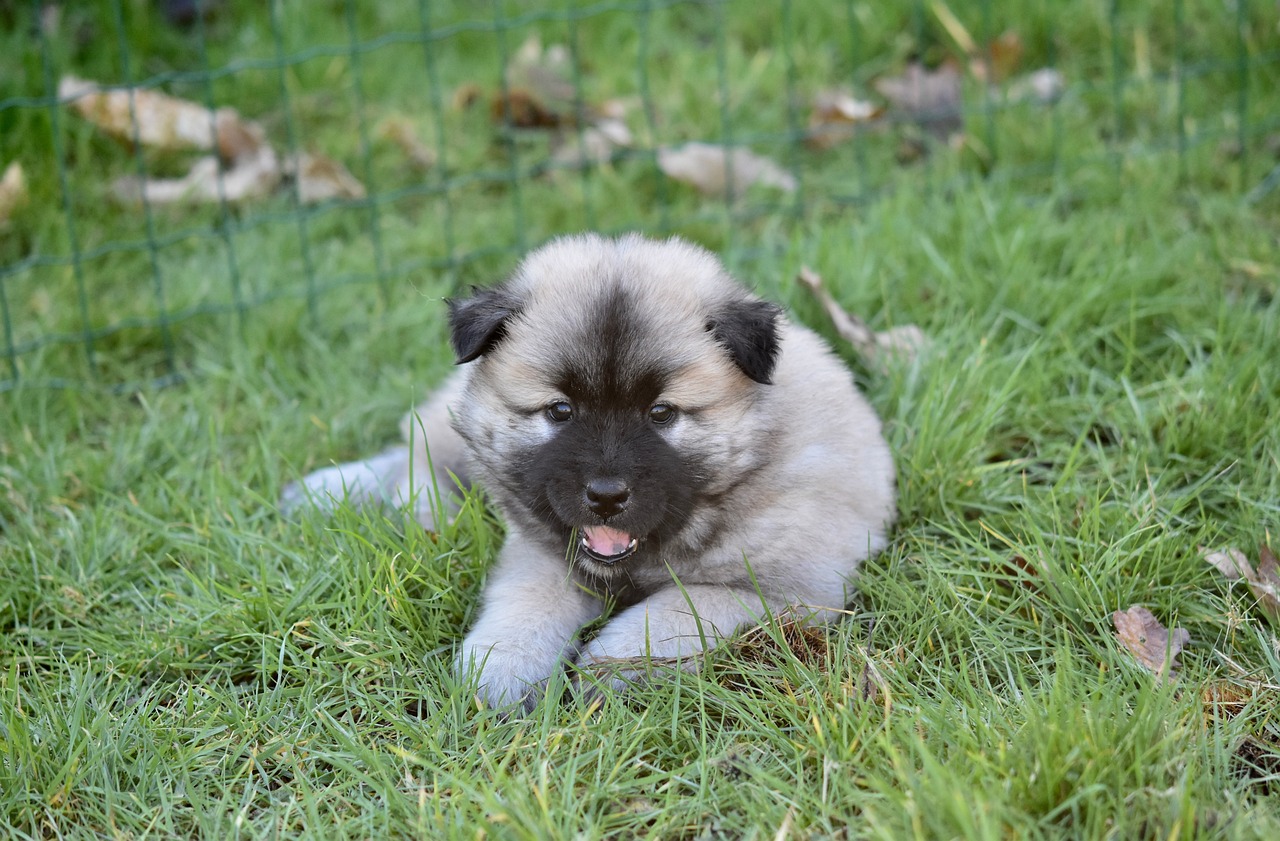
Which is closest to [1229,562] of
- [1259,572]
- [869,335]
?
[1259,572]

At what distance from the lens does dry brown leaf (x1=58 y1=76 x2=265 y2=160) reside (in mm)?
4938

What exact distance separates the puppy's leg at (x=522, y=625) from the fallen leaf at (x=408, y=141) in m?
2.73

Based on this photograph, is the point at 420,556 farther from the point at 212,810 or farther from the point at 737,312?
the point at 737,312

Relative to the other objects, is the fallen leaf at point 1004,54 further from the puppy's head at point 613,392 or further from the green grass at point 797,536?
the puppy's head at point 613,392

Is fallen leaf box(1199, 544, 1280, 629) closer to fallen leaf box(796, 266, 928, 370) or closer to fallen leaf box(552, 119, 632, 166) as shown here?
fallen leaf box(796, 266, 928, 370)

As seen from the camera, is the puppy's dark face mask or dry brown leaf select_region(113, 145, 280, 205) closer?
the puppy's dark face mask

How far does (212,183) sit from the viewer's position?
4.99 metres

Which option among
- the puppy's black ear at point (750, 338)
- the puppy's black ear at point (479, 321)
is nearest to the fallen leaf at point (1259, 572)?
the puppy's black ear at point (750, 338)

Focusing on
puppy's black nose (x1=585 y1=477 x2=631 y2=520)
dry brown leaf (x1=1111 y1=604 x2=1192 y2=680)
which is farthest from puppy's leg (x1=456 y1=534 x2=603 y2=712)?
dry brown leaf (x1=1111 y1=604 x2=1192 y2=680)

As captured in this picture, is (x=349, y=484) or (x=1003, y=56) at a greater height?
(x=1003, y=56)

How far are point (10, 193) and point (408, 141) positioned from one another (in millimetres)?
1576

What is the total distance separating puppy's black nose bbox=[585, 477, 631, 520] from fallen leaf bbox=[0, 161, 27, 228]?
309cm

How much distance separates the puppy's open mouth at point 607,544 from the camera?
2754mm

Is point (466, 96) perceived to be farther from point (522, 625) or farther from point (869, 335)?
point (522, 625)
